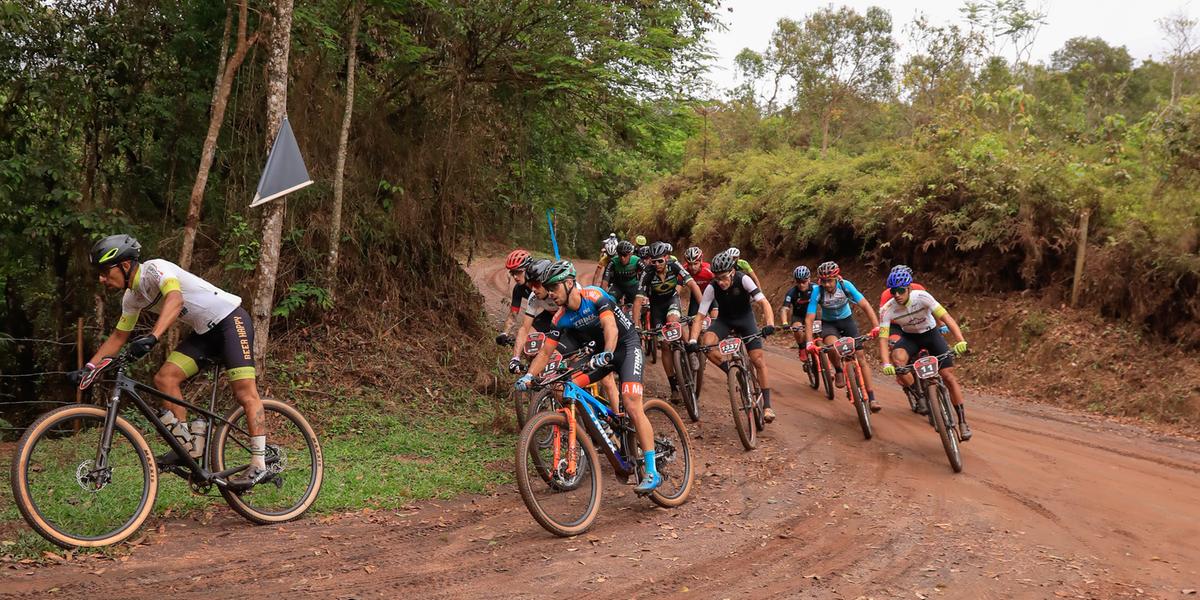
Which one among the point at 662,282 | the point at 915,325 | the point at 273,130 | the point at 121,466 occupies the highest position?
the point at 273,130

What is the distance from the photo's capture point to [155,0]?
38.0 feet

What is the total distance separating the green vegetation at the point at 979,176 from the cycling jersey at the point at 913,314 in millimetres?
6681

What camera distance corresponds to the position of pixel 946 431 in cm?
859

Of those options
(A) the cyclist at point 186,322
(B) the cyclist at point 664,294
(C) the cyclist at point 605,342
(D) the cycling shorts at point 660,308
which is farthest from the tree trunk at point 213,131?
(D) the cycling shorts at point 660,308

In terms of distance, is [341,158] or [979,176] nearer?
[341,158]

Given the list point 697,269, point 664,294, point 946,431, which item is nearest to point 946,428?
point 946,431

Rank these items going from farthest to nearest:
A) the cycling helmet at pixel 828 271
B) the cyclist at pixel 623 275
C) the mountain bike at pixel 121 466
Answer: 1. the cyclist at pixel 623 275
2. the cycling helmet at pixel 828 271
3. the mountain bike at pixel 121 466

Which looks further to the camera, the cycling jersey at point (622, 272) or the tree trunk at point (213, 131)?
the cycling jersey at point (622, 272)

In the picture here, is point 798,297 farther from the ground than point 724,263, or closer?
closer

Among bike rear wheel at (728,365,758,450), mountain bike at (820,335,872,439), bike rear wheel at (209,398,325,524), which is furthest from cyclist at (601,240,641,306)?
bike rear wheel at (209,398,325,524)

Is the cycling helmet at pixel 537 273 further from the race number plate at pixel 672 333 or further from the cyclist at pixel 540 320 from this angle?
the race number plate at pixel 672 333

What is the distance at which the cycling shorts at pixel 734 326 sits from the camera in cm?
1038

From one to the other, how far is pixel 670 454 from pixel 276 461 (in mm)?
3392

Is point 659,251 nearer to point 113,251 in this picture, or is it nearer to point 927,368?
point 927,368
